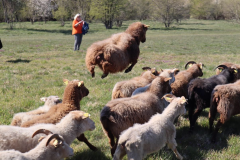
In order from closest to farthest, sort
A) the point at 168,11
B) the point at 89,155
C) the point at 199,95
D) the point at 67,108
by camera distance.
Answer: the point at 89,155, the point at 67,108, the point at 199,95, the point at 168,11

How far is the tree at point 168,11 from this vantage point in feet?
190

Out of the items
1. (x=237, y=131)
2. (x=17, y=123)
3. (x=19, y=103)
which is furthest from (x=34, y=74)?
(x=237, y=131)

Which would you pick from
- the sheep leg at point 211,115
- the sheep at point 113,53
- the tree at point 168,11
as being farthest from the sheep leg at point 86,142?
the tree at point 168,11

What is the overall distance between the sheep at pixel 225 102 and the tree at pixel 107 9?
4720cm

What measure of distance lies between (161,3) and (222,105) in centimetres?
5932

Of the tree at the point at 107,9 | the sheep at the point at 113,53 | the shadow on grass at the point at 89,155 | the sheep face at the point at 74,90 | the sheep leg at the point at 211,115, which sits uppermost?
the tree at the point at 107,9

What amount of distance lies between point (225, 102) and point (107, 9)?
5026 cm

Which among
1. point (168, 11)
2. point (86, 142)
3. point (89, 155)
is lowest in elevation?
point (89, 155)

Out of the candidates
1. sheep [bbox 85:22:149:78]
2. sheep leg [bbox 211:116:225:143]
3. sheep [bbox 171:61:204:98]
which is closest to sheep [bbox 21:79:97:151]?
sheep [bbox 85:22:149:78]

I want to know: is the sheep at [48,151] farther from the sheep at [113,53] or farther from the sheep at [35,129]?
the sheep at [113,53]

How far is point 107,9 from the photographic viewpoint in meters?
52.7

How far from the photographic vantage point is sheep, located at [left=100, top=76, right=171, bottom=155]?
4.49 meters

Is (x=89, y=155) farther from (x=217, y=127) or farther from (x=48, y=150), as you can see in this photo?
(x=217, y=127)

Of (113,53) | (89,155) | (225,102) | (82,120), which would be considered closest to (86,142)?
(89,155)
